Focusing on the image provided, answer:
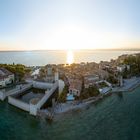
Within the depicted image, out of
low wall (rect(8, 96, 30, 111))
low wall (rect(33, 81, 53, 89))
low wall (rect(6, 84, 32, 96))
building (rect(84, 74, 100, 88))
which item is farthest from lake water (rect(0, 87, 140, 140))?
low wall (rect(33, 81, 53, 89))

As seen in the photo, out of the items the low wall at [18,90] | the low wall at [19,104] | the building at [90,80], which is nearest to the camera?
the low wall at [19,104]

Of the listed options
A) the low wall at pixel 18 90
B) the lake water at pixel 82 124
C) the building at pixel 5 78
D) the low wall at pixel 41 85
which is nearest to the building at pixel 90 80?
the low wall at pixel 41 85

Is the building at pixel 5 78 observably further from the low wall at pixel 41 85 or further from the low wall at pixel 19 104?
the low wall at pixel 19 104

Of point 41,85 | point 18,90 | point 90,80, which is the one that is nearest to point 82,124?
point 18,90

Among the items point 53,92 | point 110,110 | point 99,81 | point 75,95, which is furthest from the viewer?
point 99,81

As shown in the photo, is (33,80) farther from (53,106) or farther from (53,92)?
(53,106)

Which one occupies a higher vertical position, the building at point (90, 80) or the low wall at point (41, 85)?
the building at point (90, 80)

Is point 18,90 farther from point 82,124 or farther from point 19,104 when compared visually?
point 82,124

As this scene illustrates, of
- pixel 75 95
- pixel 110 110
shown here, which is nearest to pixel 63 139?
pixel 110 110

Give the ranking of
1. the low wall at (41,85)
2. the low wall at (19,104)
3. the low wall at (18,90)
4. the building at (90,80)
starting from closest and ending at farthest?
the low wall at (19,104) < the low wall at (18,90) < the building at (90,80) < the low wall at (41,85)
